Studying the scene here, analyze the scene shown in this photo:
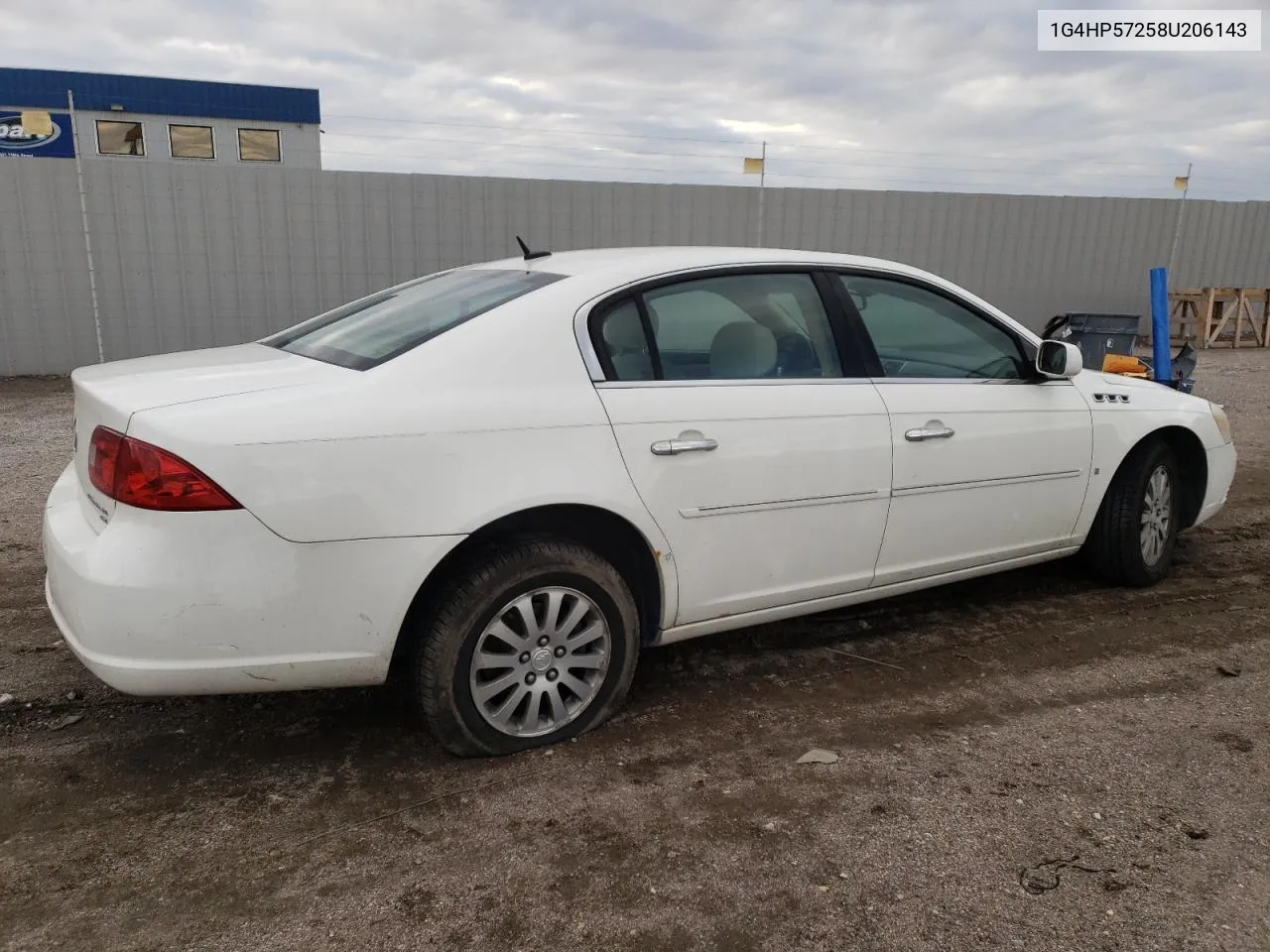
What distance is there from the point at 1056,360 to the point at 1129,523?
99 cm

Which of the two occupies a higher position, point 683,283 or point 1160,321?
point 683,283

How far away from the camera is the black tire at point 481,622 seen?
2707mm

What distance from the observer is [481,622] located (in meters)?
Answer: 2.73

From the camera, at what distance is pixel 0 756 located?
9.52ft

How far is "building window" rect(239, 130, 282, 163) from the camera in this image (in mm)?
22828

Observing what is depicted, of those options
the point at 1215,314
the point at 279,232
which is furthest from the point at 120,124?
the point at 1215,314

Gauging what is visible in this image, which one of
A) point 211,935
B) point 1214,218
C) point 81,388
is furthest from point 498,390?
point 1214,218

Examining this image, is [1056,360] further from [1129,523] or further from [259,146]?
[259,146]

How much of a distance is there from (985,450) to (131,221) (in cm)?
1080

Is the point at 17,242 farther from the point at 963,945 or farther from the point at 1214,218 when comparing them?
the point at 1214,218

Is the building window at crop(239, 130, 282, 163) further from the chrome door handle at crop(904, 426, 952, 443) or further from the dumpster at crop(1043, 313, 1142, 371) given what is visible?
the chrome door handle at crop(904, 426, 952, 443)

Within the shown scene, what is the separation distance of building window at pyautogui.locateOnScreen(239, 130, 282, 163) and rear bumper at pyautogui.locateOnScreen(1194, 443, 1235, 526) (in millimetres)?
22775

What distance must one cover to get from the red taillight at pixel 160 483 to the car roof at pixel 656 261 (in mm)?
1351

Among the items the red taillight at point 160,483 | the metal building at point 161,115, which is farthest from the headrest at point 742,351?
A: the metal building at point 161,115
